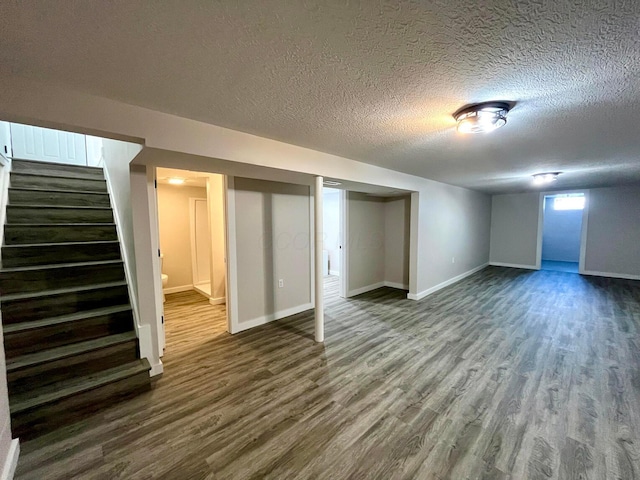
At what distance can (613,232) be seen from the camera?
20.9ft

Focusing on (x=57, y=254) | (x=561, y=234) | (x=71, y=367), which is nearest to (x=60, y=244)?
(x=57, y=254)

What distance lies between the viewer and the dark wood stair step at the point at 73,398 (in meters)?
1.81

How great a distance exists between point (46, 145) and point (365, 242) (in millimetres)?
5734

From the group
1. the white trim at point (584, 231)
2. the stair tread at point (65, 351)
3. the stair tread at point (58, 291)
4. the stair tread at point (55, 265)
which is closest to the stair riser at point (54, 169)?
the stair tread at point (55, 265)

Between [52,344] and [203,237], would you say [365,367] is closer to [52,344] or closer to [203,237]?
[52,344]

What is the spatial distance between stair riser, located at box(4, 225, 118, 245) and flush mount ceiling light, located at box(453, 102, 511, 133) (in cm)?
379

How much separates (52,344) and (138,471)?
1.45 meters

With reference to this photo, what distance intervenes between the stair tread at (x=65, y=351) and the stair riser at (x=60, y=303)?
1.09 ft

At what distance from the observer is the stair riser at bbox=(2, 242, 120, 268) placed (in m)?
2.52

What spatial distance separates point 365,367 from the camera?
268cm

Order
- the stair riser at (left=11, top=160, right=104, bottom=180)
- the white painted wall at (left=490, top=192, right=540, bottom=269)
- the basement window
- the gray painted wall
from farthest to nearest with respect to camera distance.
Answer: the gray painted wall < the basement window < the white painted wall at (left=490, top=192, right=540, bottom=269) < the stair riser at (left=11, top=160, right=104, bottom=180)

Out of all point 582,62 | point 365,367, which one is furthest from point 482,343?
point 582,62

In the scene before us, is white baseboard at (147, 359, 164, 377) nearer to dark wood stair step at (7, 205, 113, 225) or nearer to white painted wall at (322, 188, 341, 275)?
dark wood stair step at (7, 205, 113, 225)

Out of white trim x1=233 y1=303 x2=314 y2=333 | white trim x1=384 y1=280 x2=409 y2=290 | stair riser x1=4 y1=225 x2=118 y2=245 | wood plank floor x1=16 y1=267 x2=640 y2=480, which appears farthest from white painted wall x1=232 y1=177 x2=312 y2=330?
white trim x1=384 y1=280 x2=409 y2=290
